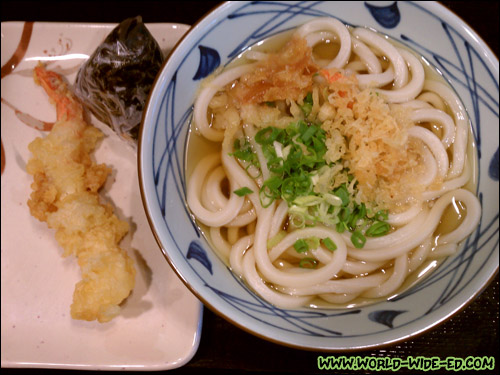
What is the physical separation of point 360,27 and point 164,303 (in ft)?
4.78

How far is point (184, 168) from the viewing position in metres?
1.71

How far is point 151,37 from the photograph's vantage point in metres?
1.93

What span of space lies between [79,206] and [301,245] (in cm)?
97

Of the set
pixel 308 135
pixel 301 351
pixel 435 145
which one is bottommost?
pixel 301 351

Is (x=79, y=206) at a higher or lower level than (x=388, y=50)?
lower

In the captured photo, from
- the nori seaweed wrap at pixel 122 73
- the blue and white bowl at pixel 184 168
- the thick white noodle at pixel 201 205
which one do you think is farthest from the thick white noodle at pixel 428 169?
the nori seaweed wrap at pixel 122 73

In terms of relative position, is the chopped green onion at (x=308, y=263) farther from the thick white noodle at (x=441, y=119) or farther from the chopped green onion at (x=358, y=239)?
the thick white noodle at (x=441, y=119)

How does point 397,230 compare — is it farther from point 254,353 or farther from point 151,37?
point 151,37

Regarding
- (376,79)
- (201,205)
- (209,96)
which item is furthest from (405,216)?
(209,96)

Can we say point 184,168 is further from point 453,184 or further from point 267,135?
point 453,184

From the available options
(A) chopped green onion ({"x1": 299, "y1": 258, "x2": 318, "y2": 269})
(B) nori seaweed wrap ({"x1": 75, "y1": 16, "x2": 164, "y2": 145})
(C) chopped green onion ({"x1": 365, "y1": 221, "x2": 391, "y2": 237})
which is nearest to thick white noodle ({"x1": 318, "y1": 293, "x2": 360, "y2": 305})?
(A) chopped green onion ({"x1": 299, "y1": 258, "x2": 318, "y2": 269})

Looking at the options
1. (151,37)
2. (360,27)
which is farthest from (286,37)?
(151,37)

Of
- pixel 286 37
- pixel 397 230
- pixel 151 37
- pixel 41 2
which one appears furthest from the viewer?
pixel 41 2

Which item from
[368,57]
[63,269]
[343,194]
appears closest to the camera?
[343,194]
